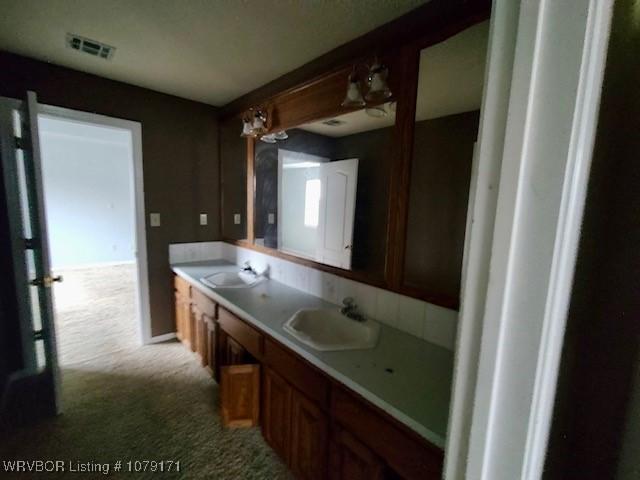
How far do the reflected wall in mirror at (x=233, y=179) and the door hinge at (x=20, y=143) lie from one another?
1446mm

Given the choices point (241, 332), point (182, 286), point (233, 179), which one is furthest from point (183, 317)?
point (233, 179)

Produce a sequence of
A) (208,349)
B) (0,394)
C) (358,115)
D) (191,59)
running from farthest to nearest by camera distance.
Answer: (208,349), (191,59), (0,394), (358,115)

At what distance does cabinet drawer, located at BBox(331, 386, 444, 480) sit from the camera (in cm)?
84

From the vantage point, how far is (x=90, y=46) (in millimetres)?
1792

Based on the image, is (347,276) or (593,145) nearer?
(593,145)

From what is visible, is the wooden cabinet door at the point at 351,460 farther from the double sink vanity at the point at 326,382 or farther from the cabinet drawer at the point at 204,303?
the cabinet drawer at the point at 204,303

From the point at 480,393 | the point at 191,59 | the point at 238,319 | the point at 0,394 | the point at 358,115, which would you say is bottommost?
the point at 0,394

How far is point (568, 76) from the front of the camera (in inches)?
13.1

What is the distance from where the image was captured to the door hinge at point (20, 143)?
62.8 inches

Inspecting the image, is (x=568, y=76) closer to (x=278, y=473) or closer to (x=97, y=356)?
(x=278, y=473)

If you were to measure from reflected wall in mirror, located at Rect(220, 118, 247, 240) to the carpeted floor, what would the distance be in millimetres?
1262

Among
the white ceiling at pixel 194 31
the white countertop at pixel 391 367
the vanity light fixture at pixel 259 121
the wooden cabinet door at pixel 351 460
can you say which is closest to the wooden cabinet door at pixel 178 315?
the white countertop at pixel 391 367

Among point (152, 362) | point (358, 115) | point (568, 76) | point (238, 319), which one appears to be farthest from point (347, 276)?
point (152, 362)

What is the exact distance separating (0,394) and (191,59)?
8.06ft
